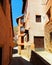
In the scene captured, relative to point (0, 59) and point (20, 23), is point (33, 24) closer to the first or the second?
point (0, 59)

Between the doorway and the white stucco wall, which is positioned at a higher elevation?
the white stucco wall

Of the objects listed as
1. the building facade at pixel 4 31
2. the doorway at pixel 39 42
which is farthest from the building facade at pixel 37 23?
the building facade at pixel 4 31

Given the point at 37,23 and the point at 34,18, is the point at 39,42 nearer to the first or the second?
the point at 37,23

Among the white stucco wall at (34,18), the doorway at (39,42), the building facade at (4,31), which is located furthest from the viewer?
the white stucco wall at (34,18)

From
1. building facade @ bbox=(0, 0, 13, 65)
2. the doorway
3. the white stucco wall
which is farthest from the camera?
the white stucco wall

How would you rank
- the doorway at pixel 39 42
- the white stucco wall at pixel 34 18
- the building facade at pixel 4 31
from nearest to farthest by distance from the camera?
the building facade at pixel 4 31, the doorway at pixel 39 42, the white stucco wall at pixel 34 18

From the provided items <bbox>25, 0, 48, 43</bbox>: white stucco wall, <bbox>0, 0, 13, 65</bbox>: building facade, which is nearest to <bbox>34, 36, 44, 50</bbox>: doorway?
<bbox>25, 0, 48, 43</bbox>: white stucco wall

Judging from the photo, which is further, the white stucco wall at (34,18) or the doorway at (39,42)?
the white stucco wall at (34,18)

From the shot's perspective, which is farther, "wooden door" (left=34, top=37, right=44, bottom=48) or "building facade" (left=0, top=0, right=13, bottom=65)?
"wooden door" (left=34, top=37, right=44, bottom=48)

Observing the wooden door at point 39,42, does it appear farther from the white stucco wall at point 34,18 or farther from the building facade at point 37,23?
the white stucco wall at point 34,18

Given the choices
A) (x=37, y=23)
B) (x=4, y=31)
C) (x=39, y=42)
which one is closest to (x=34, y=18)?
(x=37, y=23)

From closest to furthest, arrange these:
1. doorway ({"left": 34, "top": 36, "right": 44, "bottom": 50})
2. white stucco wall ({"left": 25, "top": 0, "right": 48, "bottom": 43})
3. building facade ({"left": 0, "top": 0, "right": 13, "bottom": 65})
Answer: building facade ({"left": 0, "top": 0, "right": 13, "bottom": 65})
doorway ({"left": 34, "top": 36, "right": 44, "bottom": 50})
white stucco wall ({"left": 25, "top": 0, "right": 48, "bottom": 43})

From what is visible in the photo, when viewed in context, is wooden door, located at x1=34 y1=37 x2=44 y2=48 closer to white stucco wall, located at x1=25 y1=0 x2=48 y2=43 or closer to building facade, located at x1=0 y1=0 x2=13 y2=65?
white stucco wall, located at x1=25 y1=0 x2=48 y2=43

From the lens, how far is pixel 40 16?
24172 mm
